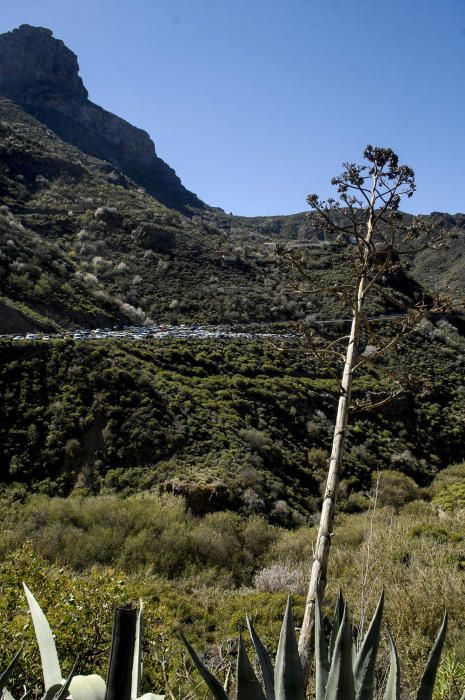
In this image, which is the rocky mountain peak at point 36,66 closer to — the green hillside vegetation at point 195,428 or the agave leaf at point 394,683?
the green hillside vegetation at point 195,428

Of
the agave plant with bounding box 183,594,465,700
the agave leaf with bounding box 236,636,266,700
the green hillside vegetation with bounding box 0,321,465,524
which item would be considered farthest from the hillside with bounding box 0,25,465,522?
the agave leaf with bounding box 236,636,266,700

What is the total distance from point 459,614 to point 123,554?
7103 mm

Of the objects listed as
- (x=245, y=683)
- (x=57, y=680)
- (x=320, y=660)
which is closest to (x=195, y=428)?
(x=320, y=660)

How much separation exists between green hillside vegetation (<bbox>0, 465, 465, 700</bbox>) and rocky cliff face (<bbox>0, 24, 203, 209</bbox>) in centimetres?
7387

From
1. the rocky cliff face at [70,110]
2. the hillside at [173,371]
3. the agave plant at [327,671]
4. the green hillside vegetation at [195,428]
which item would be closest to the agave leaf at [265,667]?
the agave plant at [327,671]

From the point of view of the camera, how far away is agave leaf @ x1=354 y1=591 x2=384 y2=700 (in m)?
1.79

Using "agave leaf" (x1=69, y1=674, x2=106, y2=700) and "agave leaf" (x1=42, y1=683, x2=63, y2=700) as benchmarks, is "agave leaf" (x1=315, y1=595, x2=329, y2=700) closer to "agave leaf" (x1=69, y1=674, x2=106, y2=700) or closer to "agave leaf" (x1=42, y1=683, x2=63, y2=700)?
"agave leaf" (x1=69, y1=674, x2=106, y2=700)

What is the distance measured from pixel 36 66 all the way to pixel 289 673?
110812 millimetres

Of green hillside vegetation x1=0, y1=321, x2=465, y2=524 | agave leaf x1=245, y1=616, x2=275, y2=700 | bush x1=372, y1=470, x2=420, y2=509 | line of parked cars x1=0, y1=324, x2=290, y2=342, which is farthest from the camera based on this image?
line of parked cars x1=0, y1=324, x2=290, y2=342

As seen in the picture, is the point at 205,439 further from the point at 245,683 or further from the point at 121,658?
the point at 121,658

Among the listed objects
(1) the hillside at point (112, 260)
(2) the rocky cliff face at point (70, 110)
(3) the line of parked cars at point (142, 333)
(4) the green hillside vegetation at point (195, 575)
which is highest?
(2) the rocky cliff face at point (70, 110)

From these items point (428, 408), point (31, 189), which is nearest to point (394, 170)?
Answer: point (428, 408)

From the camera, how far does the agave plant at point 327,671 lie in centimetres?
161

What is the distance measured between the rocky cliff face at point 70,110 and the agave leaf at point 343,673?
274 feet
